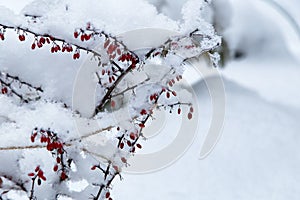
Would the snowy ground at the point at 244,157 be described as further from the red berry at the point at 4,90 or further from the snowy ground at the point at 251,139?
the red berry at the point at 4,90

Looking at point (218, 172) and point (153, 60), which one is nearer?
point (153, 60)

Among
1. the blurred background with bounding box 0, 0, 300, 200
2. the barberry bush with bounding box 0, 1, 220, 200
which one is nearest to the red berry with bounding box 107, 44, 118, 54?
the barberry bush with bounding box 0, 1, 220, 200

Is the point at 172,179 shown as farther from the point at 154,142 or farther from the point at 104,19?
the point at 104,19

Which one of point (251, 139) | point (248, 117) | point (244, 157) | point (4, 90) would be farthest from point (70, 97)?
point (248, 117)

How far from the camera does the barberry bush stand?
4.98 ft

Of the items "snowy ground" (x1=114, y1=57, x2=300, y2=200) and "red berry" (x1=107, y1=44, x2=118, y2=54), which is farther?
"snowy ground" (x1=114, y1=57, x2=300, y2=200)

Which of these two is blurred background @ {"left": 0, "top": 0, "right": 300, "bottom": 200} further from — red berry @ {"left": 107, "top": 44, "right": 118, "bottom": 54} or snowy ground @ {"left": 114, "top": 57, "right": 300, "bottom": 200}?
red berry @ {"left": 107, "top": 44, "right": 118, "bottom": 54}

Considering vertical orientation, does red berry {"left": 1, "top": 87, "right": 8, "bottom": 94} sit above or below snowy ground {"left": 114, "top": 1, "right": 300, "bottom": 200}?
below

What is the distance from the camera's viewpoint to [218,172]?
312cm

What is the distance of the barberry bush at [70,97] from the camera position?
59.7 inches

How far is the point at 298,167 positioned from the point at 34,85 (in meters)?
2.20

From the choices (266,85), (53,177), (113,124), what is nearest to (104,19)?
(113,124)

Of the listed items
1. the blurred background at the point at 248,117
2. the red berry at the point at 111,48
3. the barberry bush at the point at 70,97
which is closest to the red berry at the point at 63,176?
the barberry bush at the point at 70,97

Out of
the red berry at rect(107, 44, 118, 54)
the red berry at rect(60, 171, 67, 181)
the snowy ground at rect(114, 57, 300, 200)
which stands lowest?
the red berry at rect(60, 171, 67, 181)
